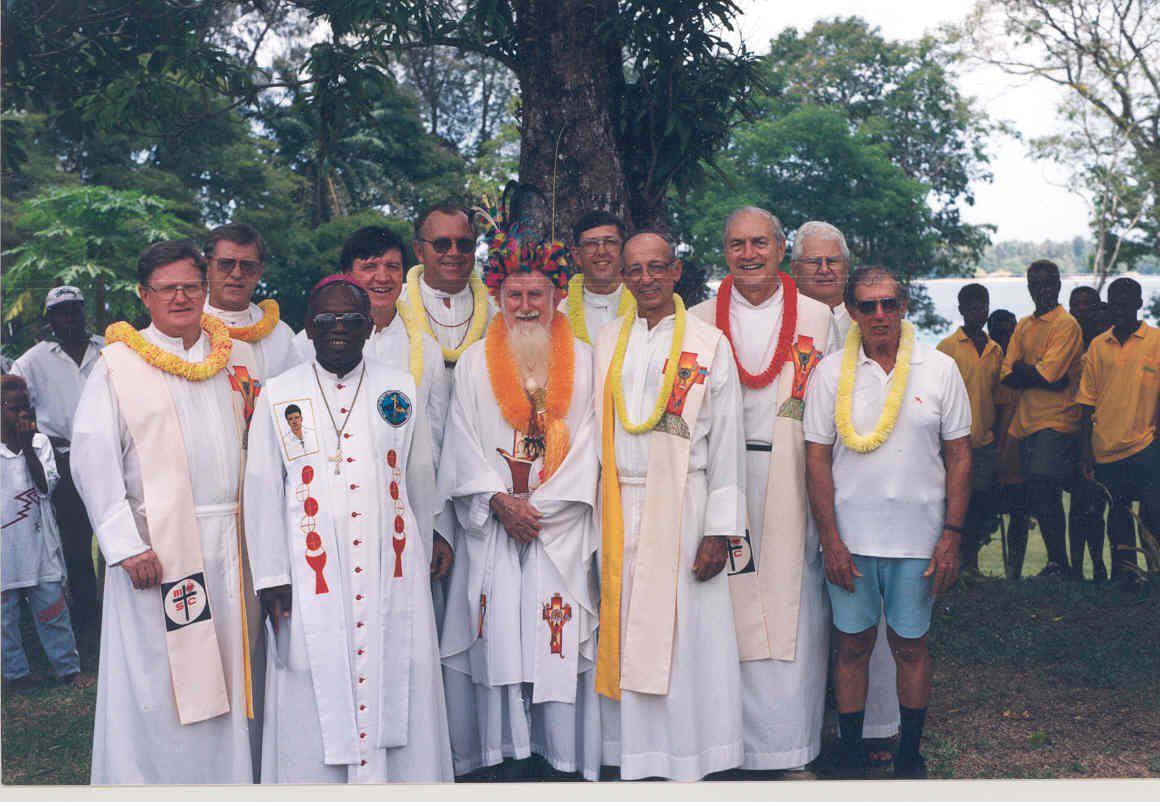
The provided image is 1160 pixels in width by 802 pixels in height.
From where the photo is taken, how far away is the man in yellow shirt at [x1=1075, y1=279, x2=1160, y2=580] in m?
6.18

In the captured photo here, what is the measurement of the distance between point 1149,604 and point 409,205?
4868 mm

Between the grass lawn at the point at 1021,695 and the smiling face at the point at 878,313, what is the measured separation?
→ 75.3 inches

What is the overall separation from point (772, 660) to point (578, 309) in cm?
179

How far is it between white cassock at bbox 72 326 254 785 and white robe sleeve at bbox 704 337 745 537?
188cm

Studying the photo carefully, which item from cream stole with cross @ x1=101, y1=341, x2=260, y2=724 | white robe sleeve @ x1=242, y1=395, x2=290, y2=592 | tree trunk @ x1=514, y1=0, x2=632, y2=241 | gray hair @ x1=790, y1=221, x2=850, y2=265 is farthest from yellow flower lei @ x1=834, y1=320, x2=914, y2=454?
cream stole with cross @ x1=101, y1=341, x2=260, y2=724

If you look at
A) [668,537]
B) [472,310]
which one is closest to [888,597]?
[668,537]

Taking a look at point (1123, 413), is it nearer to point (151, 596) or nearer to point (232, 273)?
point (232, 273)

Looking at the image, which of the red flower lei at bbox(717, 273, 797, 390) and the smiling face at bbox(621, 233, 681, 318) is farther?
the red flower lei at bbox(717, 273, 797, 390)

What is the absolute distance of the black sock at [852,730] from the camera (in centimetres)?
479

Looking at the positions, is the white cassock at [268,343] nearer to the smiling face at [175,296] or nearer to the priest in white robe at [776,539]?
the smiling face at [175,296]

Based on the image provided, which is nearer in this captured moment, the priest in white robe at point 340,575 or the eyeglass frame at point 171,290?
the priest in white robe at point 340,575

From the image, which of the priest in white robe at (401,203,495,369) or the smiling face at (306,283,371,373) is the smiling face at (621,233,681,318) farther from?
the smiling face at (306,283,371,373)

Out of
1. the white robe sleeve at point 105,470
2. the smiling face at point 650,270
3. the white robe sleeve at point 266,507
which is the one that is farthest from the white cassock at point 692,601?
the white robe sleeve at point 105,470

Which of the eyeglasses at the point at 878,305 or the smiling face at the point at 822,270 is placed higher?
the smiling face at the point at 822,270
